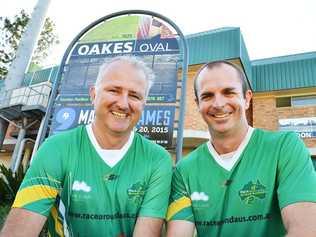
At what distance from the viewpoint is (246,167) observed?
2.15 m

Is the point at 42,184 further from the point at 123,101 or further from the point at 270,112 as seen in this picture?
the point at 270,112

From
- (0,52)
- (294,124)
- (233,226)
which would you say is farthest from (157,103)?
(0,52)

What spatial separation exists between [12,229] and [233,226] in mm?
1291

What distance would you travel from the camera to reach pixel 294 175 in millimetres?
1961

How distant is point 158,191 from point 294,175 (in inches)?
32.8

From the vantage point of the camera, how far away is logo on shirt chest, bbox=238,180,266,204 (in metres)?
2.06

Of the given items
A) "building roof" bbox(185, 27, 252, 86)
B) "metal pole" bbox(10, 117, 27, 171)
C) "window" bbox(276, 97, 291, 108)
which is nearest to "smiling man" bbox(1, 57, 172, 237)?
"building roof" bbox(185, 27, 252, 86)

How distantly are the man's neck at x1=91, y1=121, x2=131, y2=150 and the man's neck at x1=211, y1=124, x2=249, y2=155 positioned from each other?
2.12ft

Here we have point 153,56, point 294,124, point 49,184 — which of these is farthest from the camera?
point 294,124

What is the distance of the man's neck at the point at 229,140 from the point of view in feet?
7.45

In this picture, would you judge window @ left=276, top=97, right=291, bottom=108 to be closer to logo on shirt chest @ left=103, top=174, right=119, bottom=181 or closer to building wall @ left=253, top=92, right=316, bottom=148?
building wall @ left=253, top=92, right=316, bottom=148

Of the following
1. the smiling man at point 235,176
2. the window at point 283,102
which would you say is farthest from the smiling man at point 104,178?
the window at point 283,102

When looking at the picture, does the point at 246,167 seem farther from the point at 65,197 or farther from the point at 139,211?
the point at 65,197

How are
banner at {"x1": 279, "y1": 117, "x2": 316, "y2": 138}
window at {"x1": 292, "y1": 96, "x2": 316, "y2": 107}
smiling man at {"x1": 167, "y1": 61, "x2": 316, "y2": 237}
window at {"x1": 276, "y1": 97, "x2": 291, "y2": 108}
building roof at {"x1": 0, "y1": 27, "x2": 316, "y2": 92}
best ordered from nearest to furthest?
smiling man at {"x1": 167, "y1": 61, "x2": 316, "y2": 237} < banner at {"x1": 279, "y1": 117, "x2": 316, "y2": 138} < building roof at {"x1": 0, "y1": 27, "x2": 316, "y2": 92} < window at {"x1": 292, "y1": 96, "x2": 316, "y2": 107} < window at {"x1": 276, "y1": 97, "x2": 291, "y2": 108}
